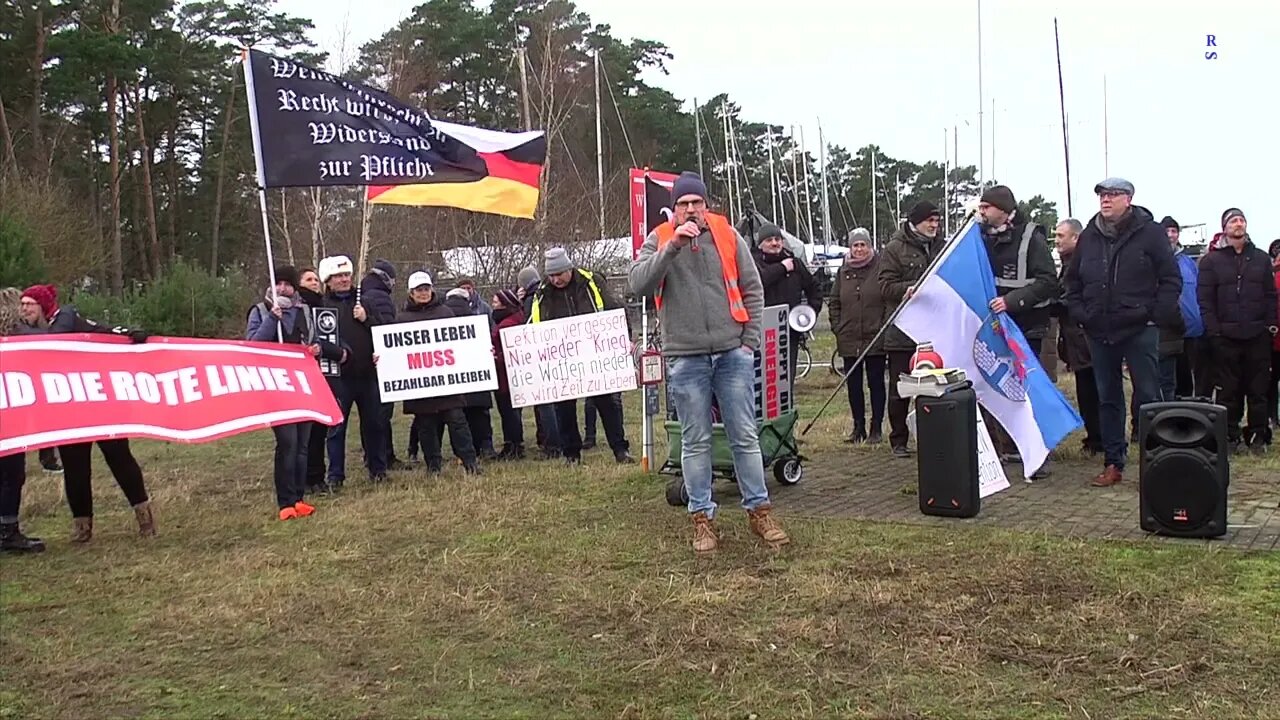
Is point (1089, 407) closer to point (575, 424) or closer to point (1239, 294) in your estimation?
point (1239, 294)

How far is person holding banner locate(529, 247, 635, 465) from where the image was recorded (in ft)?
32.7

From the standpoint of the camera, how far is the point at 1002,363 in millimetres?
7887

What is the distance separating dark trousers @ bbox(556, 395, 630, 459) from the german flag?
184 cm

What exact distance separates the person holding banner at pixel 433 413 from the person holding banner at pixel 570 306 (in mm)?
818

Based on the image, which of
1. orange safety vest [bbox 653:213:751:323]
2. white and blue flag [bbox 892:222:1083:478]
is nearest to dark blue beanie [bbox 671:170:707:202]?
orange safety vest [bbox 653:213:751:323]

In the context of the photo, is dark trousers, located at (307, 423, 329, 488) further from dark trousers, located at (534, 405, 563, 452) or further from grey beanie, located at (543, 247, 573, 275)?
grey beanie, located at (543, 247, 573, 275)

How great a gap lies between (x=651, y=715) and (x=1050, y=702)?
1.39 metres

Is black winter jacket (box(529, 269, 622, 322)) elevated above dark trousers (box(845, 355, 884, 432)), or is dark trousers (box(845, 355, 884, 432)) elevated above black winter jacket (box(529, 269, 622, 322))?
black winter jacket (box(529, 269, 622, 322))

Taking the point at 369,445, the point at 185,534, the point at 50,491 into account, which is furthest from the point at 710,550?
the point at 50,491

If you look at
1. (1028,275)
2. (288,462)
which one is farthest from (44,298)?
(1028,275)

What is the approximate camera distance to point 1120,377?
7621mm

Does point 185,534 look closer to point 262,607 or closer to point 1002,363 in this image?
point 262,607

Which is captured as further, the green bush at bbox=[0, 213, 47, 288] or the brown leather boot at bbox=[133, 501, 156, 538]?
the green bush at bbox=[0, 213, 47, 288]

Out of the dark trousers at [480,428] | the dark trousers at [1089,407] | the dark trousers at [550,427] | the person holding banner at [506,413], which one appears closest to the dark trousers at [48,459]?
the dark trousers at [480,428]
